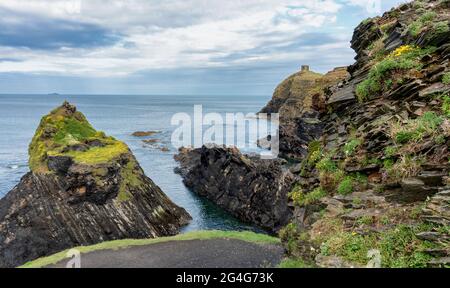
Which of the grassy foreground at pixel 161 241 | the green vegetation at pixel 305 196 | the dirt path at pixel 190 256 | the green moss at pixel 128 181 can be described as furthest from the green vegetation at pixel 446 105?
the green moss at pixel 128 181

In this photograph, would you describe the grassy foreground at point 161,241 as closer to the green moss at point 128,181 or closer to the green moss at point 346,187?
the green moss at point 346,187

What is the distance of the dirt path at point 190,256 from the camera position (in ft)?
59.8

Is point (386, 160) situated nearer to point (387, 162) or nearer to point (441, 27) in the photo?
point (387, 162)

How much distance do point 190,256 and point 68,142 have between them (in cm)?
3200

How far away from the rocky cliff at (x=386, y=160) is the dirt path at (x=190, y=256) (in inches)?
127

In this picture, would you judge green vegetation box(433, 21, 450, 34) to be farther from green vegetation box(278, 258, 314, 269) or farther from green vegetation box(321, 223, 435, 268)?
green vegetation box(278, 258, 314, 269)

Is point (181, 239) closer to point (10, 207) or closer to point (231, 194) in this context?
point (10, 207)

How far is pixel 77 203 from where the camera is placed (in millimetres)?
39219

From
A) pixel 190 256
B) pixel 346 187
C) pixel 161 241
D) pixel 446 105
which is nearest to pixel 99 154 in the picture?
pixel 161 241

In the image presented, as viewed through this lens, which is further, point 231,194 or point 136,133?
point 136,133

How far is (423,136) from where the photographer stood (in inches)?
523

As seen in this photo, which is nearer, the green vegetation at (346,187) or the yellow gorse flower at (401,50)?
the green vegetation at (346,187)
